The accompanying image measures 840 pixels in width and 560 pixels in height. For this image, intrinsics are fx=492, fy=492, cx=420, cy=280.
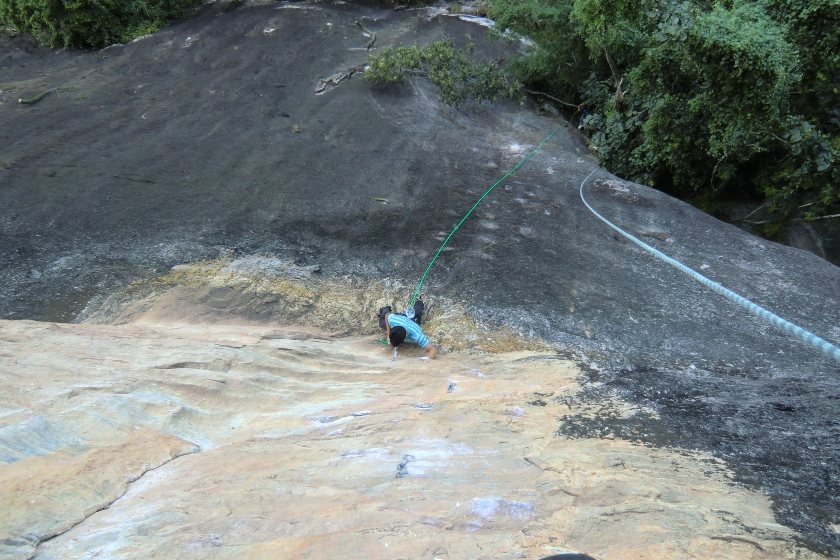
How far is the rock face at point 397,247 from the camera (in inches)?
114

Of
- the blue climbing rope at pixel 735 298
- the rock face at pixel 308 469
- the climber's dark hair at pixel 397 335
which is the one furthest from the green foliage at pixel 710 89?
the climber's dark hair at pixel 397 335

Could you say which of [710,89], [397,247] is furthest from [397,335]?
[710,89]

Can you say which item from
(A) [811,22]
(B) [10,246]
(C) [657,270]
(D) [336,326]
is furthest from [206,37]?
(A) [811,22]

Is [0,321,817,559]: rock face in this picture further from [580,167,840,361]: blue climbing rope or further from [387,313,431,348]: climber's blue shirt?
[580,167,840,361]: blue climbing rope

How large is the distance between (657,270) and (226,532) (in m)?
4.47

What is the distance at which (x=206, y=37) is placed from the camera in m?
8.96

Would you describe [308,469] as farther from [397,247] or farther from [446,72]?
[446,72]

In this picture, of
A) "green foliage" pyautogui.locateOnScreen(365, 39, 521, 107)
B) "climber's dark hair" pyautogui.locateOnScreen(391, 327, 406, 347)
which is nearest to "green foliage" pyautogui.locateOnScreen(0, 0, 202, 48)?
"green foliage" pyautogui.locateOnScreen(365, 39, 521, 107)

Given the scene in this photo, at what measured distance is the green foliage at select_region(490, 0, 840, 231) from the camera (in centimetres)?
603

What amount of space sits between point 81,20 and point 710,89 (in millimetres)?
10023

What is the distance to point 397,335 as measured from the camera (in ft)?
12.9

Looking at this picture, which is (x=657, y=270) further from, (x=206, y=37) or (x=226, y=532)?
(x=206, y=37)

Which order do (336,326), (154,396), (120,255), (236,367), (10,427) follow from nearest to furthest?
(10,427) < (154,396) < (236,367) < (336,326) < (120,255)

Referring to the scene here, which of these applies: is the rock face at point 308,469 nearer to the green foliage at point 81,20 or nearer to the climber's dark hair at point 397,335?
the climber's dark hair at point 397,335
